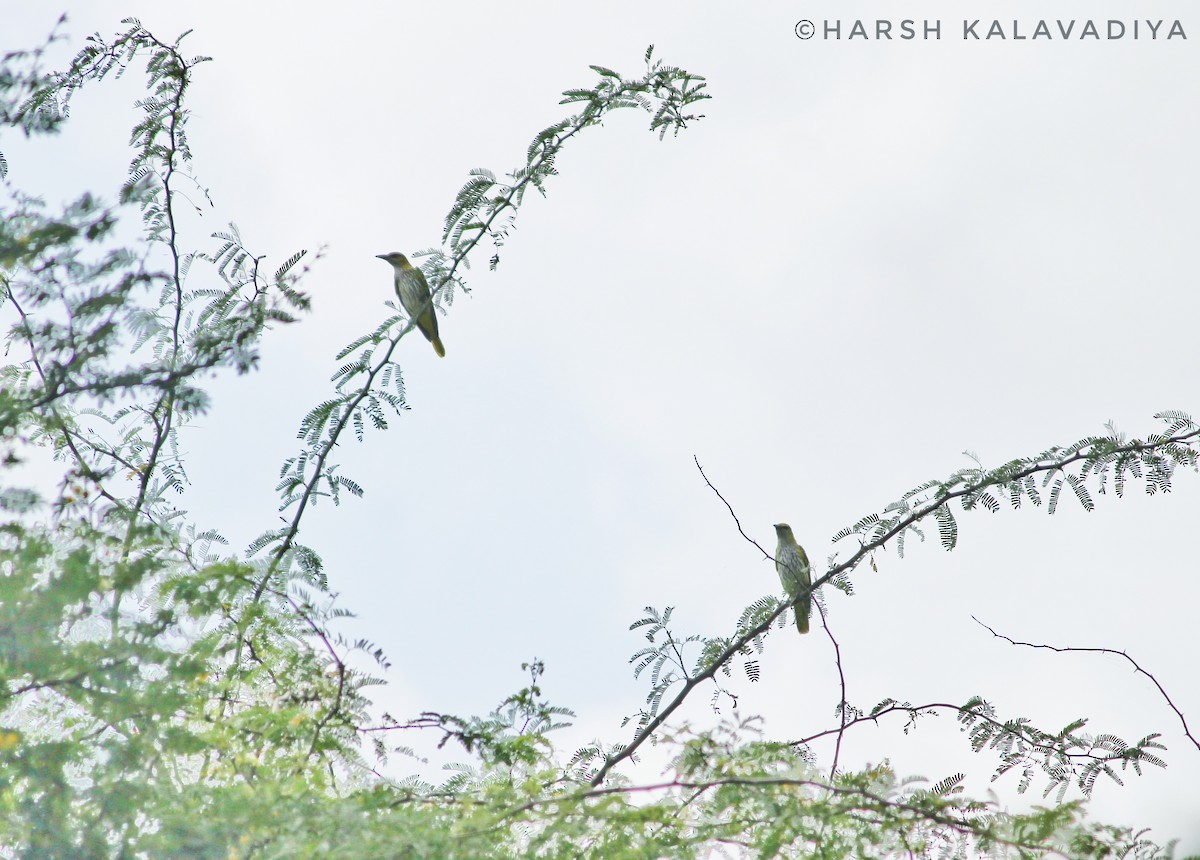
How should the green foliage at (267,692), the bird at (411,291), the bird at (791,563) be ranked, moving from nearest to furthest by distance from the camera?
the green foliage at (267,692), the bird at (791,563), the bird at (411,291)

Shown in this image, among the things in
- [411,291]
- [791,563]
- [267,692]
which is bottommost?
[267,692]

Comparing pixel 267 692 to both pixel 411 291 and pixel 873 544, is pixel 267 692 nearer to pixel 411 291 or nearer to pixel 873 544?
pixel 873 544

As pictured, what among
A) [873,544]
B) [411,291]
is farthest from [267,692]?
[411,291]

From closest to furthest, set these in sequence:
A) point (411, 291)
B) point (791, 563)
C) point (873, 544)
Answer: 1. point (873, 544)
2. point (791, 563)
3. point (411, 291)

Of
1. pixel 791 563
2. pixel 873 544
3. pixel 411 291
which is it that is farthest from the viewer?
pixel 411 291

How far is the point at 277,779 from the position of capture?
10.8 ft

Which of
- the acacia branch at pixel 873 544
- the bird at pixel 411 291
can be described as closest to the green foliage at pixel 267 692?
the acacia branch at pixel 873 544

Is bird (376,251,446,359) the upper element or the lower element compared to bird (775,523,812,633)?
upper

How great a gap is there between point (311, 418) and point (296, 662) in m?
1.03

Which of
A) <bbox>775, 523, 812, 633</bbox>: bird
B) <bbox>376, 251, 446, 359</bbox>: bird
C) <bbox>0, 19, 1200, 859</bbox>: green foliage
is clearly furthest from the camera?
<bbox>376, 251, 446, 359</bbox>: bird

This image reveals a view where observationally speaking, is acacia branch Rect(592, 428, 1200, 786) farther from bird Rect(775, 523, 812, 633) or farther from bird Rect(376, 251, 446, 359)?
bird Rect(376, 251, 446, 359)

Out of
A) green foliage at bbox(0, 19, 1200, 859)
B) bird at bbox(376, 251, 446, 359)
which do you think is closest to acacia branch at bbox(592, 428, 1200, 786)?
green foliage at bbox(0, 19, 1200, 859)

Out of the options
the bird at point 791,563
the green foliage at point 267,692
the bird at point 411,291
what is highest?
the bird at point 411,291

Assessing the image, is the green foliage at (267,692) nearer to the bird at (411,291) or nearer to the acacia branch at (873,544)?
the acacia branch at (873,544)
